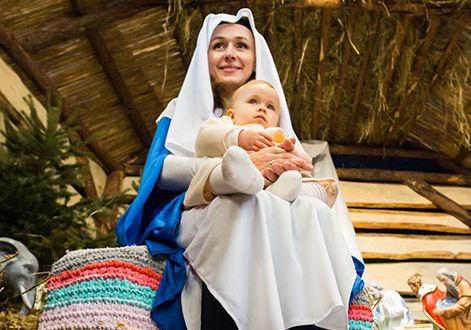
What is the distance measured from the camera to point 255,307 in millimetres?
1635

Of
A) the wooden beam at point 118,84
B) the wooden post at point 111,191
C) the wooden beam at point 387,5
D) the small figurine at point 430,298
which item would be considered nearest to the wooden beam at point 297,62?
the wooden beam at point 387,5

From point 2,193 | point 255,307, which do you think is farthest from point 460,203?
point 255,307

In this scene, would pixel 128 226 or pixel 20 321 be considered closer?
pixel 128 226

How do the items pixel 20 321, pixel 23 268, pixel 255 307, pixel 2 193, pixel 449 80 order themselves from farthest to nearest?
pixel 449 80 < pixel 2 193 < pixel 23 268 < pixel 20 321 < pixel 255 307

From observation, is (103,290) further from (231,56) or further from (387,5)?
(387,5)

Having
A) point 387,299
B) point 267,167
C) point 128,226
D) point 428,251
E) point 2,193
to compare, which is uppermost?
point 267,167

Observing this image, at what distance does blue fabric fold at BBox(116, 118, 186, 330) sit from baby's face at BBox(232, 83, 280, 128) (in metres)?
0.25

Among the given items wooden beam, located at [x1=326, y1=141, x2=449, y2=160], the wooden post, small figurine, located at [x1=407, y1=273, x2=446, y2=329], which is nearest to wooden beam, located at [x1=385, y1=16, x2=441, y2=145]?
wooden beam, located at [x1=326, y1=141, x2=449, y2=160]

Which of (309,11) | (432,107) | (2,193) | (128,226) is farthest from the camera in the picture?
(432,107)

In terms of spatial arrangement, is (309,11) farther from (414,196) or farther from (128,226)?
(128,226)

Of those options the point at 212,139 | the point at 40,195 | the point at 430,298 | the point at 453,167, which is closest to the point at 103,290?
the point at 212,139

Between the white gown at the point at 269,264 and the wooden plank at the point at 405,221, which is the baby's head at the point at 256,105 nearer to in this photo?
the white gown at the point at 269,264

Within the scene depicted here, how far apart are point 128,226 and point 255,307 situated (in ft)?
1.95

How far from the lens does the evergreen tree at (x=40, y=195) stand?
3275 millimetres
